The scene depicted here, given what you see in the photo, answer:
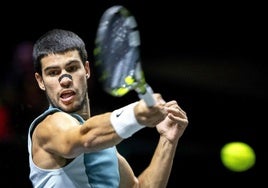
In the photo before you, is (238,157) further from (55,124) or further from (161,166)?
(55,124)

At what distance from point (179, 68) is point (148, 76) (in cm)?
25

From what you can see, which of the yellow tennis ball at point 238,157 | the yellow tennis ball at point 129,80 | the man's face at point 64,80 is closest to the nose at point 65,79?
the man's face at point 64,80

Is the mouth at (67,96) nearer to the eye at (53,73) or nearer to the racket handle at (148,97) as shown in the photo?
the eye at (53,73)

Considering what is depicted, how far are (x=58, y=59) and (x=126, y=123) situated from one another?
0.49 meters

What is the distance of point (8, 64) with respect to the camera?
4262 millimetres

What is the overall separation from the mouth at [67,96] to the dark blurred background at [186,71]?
5.76ft

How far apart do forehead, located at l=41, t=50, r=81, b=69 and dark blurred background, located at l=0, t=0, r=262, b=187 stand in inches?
68.4

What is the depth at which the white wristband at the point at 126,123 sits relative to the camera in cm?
197

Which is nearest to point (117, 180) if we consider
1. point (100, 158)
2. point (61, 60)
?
point (100, 158)

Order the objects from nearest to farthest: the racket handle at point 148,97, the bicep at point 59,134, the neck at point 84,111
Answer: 1. the racket handle at point 148,97
2. the bicep at point 59,134
3. the neck at point 84,111

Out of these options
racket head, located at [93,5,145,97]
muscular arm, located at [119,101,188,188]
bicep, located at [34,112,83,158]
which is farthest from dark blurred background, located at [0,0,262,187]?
racket head, located at [93,5,145,97]

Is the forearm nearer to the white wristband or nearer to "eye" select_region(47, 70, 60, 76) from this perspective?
"eye" select_region(47, 70, 60, 76)

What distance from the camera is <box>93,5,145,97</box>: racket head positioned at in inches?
78.7

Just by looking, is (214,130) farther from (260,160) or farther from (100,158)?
(100,158)
